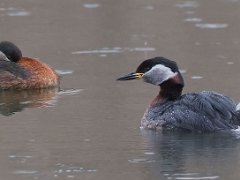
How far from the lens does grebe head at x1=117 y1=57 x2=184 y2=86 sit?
13719mm

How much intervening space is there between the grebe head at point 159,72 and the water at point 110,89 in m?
0.60

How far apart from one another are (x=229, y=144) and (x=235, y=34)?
25.9 feet

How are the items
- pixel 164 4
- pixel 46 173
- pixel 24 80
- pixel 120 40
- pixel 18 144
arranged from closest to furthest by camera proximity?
pixel 46 173
pixel 18 144
pixel 24 80
pixel 120 40
pixel 164 4

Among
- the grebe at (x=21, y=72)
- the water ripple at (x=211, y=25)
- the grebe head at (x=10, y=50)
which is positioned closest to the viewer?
the grebe at (x=21, y=72)

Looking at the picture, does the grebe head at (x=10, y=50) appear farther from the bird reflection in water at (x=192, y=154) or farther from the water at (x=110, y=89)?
the bird reflection in water at (x=192, y=154)

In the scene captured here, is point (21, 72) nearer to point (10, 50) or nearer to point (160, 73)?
point (10, 50)

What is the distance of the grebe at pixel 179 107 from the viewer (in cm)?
1317

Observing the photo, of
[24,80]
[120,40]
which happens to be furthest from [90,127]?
[120,40]

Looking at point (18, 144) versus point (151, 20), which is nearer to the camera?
point (18, 144)

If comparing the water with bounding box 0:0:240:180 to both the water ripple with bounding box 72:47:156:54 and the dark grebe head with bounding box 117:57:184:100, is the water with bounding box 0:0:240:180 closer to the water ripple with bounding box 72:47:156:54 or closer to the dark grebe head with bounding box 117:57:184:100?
Result: the water ripple with bounding box 72:47:156:54

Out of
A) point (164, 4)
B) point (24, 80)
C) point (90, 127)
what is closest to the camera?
point (90, 127)

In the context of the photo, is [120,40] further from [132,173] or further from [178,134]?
[132,173]

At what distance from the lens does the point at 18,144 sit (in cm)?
1248

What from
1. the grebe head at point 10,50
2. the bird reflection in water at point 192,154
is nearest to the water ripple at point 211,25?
the grebe head at point 10,50
